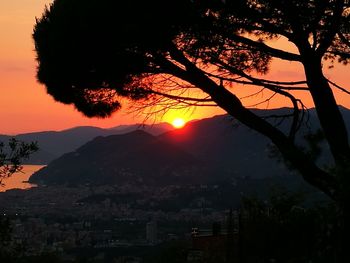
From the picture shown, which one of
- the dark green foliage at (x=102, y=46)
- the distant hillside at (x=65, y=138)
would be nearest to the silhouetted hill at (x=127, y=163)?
the distant hillside at (x=65, y=138)

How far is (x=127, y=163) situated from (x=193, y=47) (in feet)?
260

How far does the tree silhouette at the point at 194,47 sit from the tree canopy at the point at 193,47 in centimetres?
1

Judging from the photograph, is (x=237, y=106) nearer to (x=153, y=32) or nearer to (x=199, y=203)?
(x=153, y=32)

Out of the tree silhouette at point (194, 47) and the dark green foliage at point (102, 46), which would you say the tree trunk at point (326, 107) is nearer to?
the tree silhouette at point (194, 47)

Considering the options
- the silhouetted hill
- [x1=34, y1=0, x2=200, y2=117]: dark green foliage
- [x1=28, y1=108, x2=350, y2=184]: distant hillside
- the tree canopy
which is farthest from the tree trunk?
the silhouetted hill

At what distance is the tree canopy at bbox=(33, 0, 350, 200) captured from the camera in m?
7.30

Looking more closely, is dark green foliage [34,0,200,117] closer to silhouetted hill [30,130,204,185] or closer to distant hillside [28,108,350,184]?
distant hillside [28,108,350,184]

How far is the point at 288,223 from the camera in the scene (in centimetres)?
680

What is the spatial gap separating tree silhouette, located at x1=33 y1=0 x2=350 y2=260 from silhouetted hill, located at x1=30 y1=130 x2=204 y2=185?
66181 millimetres

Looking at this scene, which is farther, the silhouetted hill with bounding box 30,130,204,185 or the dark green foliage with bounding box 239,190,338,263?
the silhouetted hill with bounding box 30,130,204,185

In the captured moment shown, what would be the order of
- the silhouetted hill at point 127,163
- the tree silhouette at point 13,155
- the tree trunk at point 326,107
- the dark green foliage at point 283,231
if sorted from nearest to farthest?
the dark green foliage at point 283,231 < the tree trunk at point 326,107 < the tree silhouette at point 13,155 < the silhouetted hill at point 127,163

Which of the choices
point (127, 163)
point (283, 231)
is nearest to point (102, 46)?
point (283, 231)

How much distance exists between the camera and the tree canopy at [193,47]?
7305 mm

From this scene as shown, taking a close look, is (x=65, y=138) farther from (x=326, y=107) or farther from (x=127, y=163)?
(x=326, y=107)
